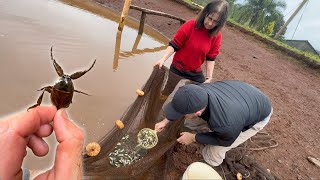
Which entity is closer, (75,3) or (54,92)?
(54,92)

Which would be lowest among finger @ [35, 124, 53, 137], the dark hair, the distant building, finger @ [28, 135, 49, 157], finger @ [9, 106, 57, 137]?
finger @ [28, 135, 49, 157]

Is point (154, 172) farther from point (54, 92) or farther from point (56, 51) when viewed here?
point (56, 51)

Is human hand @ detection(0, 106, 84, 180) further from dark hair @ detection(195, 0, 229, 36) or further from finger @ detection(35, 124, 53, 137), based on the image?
dark hair @ detection(195, 0, 229, 36)

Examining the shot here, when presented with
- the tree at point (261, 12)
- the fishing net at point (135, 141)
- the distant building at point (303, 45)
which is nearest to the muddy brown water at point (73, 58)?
the fishing net at point (135, 141)

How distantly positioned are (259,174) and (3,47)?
5435 millimetres

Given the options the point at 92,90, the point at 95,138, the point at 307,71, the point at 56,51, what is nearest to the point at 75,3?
the point at 56,51

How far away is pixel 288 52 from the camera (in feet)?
43.2

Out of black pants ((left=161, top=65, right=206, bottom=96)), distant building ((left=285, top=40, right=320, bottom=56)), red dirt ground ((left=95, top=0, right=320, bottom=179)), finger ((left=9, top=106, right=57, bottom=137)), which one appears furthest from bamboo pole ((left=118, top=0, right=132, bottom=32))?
distant building ((left=285, top=40, right=320, bottom=56))

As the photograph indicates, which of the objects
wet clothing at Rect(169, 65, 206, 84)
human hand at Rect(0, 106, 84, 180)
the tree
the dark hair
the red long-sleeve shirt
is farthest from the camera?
the tree

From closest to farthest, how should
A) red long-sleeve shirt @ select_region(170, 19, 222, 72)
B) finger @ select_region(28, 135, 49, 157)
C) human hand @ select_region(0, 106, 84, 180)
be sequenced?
human hand @ select_region(0, 106, 84, 180) < finger @ select_region(28, 135, 49, 157) < red long-sleeve shirt @ select_region(170, 19, 222, 72)

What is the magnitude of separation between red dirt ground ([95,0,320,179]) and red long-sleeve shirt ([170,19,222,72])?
209 centimetres

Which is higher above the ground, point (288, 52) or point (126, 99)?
point (288, 52)

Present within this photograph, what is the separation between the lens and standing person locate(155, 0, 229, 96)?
3.54 meters

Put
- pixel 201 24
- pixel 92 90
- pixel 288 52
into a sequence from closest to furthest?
1. pixel 201 24
2. pixel 92 90
3. pixel 288 52
